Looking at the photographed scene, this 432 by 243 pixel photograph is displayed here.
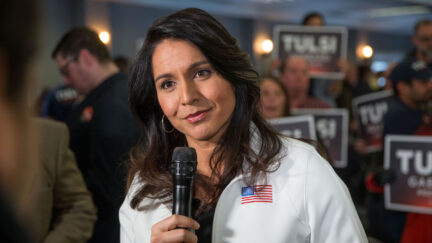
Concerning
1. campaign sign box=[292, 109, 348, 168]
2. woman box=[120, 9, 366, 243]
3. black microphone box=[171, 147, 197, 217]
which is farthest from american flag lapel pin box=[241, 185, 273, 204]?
campaign sign box=[292, 109, 348, 168]

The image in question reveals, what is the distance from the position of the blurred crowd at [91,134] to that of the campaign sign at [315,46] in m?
0.07

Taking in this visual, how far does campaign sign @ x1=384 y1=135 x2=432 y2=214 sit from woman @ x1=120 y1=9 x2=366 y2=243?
1768 millimetres

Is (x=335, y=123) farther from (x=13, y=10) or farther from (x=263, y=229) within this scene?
(x=13, y=10)

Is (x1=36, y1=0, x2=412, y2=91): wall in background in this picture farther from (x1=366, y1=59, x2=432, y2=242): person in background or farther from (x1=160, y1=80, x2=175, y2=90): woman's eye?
(x1=160, y1=80, x2=175, y2=90): woman's eye

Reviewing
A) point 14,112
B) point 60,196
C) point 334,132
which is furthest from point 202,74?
point 334,132

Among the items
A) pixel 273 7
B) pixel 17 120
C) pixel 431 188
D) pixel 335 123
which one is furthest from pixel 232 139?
pixel 273 7

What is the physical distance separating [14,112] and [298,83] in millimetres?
3606

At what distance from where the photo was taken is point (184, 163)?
1.25 m

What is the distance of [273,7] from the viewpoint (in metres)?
13.4

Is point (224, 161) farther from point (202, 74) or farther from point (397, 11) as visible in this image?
point (397, 11)

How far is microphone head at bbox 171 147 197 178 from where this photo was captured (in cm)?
124

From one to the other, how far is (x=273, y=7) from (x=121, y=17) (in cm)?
407

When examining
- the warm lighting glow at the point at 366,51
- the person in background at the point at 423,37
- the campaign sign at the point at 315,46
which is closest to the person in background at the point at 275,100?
the campaign sign at the point at 315,46

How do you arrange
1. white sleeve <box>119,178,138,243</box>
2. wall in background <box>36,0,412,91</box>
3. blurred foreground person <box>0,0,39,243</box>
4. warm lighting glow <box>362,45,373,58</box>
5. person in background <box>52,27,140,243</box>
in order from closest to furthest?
blurred foreground person <box>0,0,39,243</box>, white sleeve <box>119,178,138,243</box>, person in background <box>52,27,140,243</box>, wall in background <box>36,0,412,91</box>, warm lighting glow <box>362,45,373,58</box>
